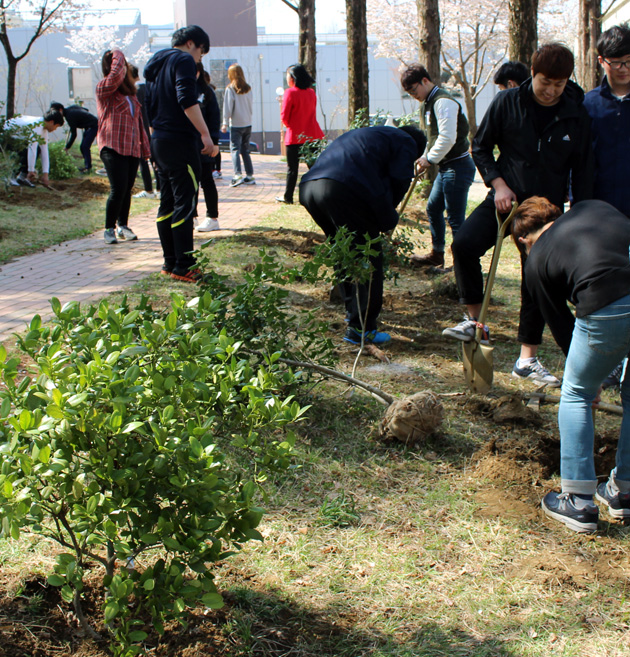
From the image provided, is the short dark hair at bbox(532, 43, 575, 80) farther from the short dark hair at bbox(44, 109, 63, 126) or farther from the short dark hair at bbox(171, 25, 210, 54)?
the short dark hair at bbox(44, 109, 63, 126)

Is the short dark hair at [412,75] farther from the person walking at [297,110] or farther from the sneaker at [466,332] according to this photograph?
the person walking at [297,110]

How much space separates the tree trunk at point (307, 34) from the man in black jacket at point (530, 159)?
31.7ft

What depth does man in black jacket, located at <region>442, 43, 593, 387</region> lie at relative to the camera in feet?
12.4

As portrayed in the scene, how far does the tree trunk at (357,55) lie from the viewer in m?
9.53

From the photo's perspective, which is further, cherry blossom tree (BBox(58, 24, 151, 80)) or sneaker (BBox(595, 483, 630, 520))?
cherry blossom tree (BBox(58, 24, 151, 80))

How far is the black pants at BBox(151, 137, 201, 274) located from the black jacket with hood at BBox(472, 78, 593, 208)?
2530 millimetres

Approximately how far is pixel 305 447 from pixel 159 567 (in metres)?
1.61

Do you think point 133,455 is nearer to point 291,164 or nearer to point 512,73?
point 512,73

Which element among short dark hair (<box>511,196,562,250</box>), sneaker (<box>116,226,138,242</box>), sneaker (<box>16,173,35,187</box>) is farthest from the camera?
sneaker (<box>16,173,35,187</box>)

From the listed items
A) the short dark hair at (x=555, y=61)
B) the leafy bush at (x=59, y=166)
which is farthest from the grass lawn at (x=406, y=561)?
the leafy bush at (x=59, y=166)

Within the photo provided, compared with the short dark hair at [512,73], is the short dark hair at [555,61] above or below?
below

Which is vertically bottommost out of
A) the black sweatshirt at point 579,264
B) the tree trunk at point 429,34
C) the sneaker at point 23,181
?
the black sweatshirt at point 579,264

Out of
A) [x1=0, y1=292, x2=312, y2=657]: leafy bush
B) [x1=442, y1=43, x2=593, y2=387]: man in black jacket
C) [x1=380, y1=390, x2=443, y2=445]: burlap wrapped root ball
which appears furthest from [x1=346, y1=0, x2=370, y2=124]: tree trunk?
[x1=0, y1=292, x2=312, y2=657]: leafy bush

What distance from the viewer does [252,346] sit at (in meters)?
3.44
